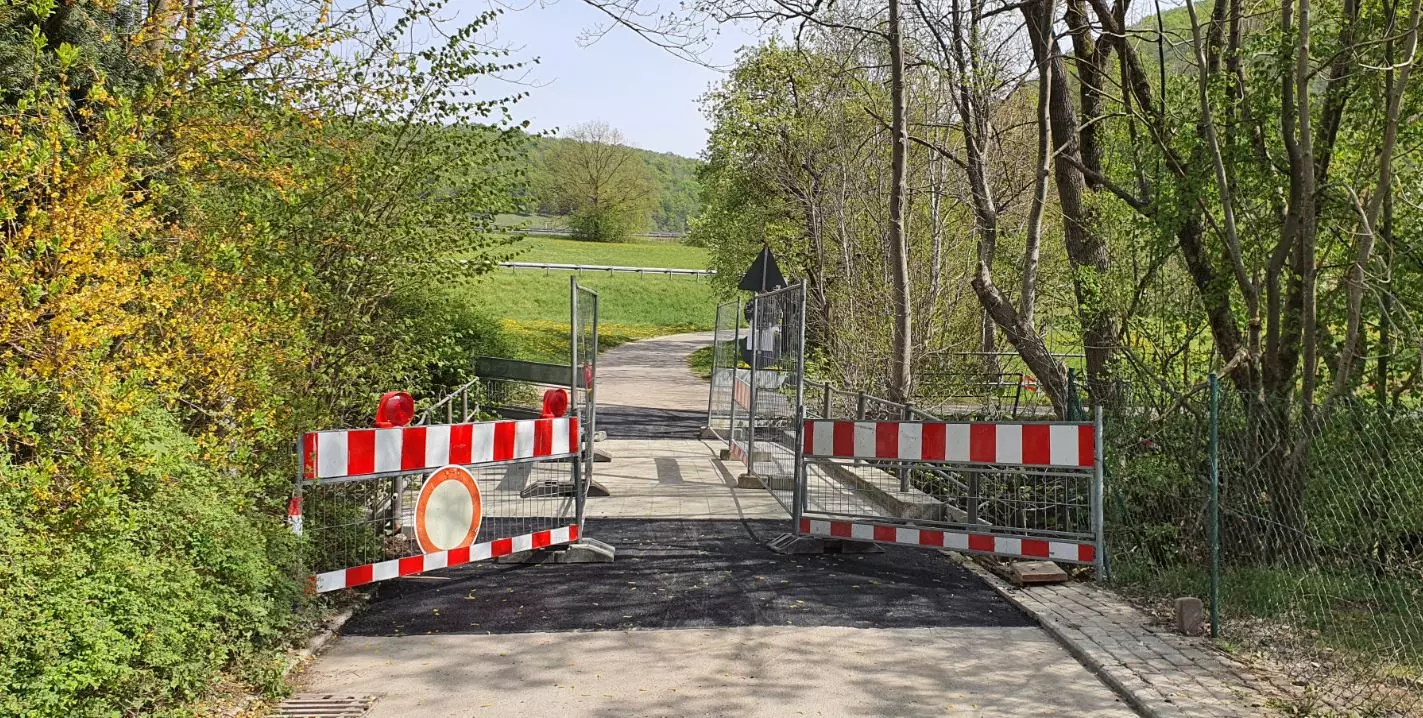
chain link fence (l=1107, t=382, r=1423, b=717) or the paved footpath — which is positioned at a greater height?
chain link fence (l=1107, t=382, r=1423, b=717)

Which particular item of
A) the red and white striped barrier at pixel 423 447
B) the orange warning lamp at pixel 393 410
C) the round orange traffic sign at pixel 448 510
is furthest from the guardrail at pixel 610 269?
the orange warning lamp at pixel 393 410

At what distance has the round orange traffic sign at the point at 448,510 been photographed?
25.5ft

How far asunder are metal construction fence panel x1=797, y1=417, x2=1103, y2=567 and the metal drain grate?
175 inches

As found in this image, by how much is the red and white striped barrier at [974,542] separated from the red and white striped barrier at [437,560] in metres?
2.28

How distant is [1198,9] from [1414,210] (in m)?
2.84

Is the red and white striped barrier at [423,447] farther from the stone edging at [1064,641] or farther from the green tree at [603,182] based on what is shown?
the green tree at [603,182]

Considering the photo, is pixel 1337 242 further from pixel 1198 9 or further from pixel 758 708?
pixel 758 708

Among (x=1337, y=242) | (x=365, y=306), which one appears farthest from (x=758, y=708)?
(x=1337, y=242)

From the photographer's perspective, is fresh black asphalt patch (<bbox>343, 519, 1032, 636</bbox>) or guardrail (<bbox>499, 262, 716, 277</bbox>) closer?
fresh black asphalt patch (<bbox>343, 519, 1032, 636</bbox>)

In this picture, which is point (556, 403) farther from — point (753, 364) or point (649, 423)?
point (649, 423)

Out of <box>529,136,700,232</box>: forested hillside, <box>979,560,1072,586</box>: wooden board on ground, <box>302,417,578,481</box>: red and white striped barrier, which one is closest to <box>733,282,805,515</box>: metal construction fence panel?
<box>979,560,1072,586</box>: wooden board on ground

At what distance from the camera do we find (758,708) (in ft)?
18.9

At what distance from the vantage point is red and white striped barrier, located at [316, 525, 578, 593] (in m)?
7.27

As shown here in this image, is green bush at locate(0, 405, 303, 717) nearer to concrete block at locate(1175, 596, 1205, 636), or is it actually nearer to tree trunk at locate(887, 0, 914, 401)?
concrete block at locate(1175, 596, 1205, 636)
